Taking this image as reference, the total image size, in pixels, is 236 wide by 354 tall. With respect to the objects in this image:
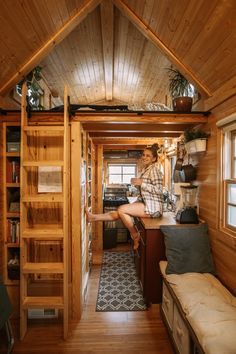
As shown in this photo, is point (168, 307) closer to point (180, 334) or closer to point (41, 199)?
point (180, 334)

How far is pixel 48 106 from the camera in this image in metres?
3.71

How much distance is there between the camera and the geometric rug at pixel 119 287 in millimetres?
2608

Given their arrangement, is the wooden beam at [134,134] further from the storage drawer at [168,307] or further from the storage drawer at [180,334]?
the storage drawer at [180,334]

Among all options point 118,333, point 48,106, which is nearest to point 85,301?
point 118,333

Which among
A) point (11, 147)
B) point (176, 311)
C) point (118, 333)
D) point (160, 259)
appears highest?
point (11, 147)

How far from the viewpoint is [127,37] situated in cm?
279

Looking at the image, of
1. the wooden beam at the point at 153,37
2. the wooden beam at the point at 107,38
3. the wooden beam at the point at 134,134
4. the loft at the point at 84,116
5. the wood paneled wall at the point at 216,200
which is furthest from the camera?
the wooden beam at the point at 134,134

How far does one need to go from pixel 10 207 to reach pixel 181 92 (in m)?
2.42

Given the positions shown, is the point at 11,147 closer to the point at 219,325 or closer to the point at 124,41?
→ the point at 124,41

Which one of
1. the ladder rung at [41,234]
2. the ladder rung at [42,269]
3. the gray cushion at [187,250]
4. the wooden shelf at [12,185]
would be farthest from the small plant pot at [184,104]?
the ladder rung at [42,269]

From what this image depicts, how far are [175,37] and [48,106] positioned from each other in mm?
2456

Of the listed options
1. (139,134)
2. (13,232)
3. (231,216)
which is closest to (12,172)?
(13,232)

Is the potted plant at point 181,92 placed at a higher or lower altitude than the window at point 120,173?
higher

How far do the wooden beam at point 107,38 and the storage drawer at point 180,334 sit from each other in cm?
297
